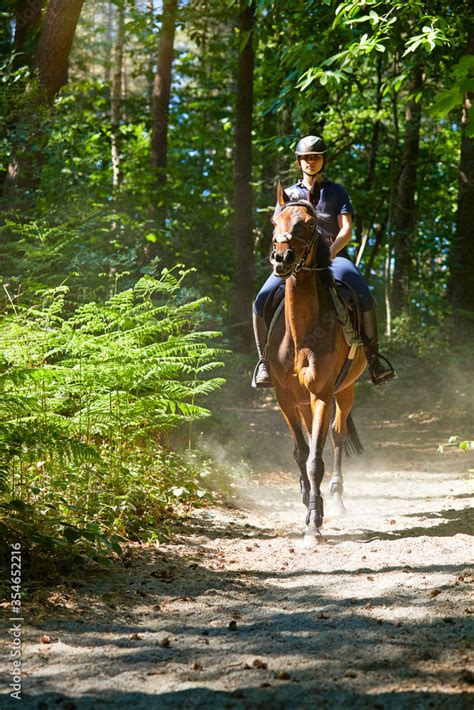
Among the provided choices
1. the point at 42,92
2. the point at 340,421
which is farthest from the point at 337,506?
the point at 42,92

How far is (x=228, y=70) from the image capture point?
952 inches

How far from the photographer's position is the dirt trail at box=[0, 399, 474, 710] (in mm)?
3920

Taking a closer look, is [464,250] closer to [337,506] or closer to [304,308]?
[337,506]

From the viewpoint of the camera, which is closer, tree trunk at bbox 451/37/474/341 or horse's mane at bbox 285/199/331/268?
horse's mane at bbox 285/199/331/268

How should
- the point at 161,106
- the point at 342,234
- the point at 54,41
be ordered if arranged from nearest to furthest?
the point at 342,234
the point at 54,41
the point at 161,106

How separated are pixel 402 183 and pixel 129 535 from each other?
15814 millimetres

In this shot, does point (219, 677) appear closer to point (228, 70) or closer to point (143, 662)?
point (143, 662)

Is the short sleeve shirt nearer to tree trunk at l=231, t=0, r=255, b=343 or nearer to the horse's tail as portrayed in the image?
the horse's tail

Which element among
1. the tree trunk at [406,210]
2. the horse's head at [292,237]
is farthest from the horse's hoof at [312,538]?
the tree trunk at [406,210]

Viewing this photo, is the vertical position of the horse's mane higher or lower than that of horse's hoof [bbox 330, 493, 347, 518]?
higher

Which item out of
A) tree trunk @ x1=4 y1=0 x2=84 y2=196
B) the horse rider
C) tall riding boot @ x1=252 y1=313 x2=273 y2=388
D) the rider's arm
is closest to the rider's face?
the horse rider

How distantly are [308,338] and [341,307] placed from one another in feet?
1.64

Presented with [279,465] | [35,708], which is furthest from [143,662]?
[279,465]

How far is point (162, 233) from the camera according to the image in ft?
49.6
